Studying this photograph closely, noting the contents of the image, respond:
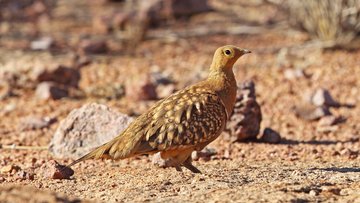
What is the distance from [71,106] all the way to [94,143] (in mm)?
2647

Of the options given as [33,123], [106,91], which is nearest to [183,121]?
[33,123]

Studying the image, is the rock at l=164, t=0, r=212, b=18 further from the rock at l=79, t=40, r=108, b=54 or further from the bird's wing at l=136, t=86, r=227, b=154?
Result: the bird's wing at l=136, t=86, r=227, b=154

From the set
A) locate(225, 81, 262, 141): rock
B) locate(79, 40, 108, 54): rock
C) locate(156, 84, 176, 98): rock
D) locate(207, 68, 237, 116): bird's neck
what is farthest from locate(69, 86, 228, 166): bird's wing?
locate(79, 40, 108, 54): rock

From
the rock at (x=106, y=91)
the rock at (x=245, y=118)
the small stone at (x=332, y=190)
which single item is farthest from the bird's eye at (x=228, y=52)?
the rock at (x=106, y=91)

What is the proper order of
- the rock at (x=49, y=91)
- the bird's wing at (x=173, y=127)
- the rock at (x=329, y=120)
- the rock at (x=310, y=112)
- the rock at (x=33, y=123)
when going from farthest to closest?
the rock at (x=49, y=91) < the rock at (x=310, y=112) < the rock at (x=329, y=120) < the rock at (x=33, y=123) < the bird's wing at (x=173, y=127)

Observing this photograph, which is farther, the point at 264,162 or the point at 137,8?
the point at 137,8

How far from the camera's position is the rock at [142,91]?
35.6 feet

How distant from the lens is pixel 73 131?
8039 mm

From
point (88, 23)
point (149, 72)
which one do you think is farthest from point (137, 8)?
point (149, 72)

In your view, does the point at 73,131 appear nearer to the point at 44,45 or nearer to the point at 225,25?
the point at 44,45

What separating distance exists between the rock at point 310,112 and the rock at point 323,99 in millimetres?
246

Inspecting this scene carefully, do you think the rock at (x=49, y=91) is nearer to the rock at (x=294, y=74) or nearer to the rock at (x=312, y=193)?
the rock at (x=294, y=74)

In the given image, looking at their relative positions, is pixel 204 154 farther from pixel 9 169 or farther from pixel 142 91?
pixel 142 91

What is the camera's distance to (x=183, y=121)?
6.49m
